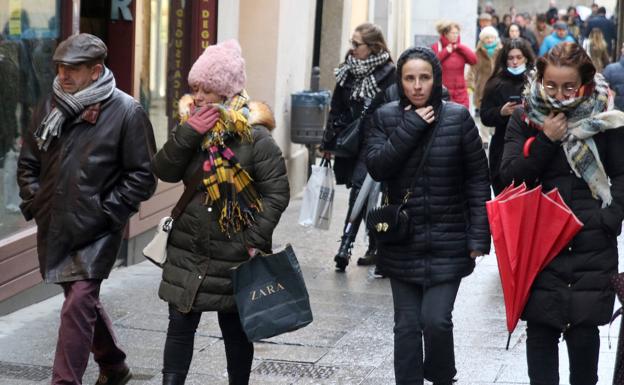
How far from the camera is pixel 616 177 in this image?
19.1 feet

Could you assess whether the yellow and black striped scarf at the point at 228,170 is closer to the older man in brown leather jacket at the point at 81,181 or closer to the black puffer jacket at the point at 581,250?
the older man in brown leather jacket at the point at 81,181

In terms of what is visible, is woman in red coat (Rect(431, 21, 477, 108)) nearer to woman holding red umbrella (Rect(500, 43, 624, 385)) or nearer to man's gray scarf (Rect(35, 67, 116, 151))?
man's gray scarf (Rect(35, 67, 116, 151))

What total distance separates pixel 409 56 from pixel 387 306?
3256 millimetres

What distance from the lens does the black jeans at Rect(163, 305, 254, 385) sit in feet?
20.0

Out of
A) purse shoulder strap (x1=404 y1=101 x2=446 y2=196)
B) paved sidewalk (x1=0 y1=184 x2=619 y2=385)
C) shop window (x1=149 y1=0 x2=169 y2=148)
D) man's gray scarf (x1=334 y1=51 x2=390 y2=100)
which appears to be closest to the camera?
purse shoulder strap (x1=404 y1=101 x2=446 y2=196)

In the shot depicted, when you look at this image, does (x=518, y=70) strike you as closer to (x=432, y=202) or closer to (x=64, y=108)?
(x=432, y=202)

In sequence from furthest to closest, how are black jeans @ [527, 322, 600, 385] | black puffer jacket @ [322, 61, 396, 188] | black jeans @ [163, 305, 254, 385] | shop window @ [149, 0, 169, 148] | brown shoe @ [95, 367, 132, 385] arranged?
shop window @ [149, 0, 169, 148], black puffer jacket @ [322, 61, 396, 188], brown shoe @ [95, 367, 132, 385], black jeans @ [163, 305, 254, 385], black jeans @ [527, 322, 600, 385]

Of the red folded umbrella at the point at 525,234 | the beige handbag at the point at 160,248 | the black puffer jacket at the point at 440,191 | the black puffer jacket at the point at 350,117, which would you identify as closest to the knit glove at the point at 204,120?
the beige handbag at the point at 160,248

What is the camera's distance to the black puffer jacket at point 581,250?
5.76m

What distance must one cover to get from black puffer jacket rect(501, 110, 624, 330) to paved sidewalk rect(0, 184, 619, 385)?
1.43 metres

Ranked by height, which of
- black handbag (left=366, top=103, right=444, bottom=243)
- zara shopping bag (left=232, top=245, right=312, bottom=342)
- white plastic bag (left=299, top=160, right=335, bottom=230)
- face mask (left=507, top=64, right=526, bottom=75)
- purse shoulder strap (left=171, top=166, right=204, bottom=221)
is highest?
face mask (left=507, top=64, right=526, bottom=75)

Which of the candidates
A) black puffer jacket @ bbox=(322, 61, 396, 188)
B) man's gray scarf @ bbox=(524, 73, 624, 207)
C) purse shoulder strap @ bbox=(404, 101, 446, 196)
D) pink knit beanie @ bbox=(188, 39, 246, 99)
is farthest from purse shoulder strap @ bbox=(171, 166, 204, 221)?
black puffer jacket @ bbox=(322, 61, 396, 188)

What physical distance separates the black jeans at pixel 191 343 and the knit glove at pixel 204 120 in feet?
2.74

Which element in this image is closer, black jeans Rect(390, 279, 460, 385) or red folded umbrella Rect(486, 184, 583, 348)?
red folded umbrella Rect(486, 184, 583, 348)
